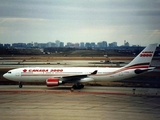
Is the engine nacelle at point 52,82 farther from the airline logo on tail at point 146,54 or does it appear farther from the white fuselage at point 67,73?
the airline logo on tail at point 146,54

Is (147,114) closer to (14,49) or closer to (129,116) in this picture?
(129,116)

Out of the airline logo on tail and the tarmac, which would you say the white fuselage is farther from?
the tarmac

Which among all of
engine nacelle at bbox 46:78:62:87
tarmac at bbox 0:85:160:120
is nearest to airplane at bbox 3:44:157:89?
engine nacelle at bbox 46:78:62:87

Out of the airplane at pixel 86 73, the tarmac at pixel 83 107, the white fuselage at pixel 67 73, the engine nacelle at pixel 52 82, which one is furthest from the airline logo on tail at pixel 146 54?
the engine nacelle at pixel 52 82

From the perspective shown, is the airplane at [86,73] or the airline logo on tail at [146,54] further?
the airline logo on tail at [146,54]

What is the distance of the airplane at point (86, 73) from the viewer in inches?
1406

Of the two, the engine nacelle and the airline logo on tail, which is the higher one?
the airline logo on tail

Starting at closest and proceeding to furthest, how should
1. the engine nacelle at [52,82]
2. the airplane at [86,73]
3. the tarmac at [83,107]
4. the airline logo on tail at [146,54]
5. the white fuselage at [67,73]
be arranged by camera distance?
1. the tarmac at [83,107]
2. the engine nacelle at [52,82]
3. the airplane at [86,73]
4. the airline logo on tail at [146,54]
5. the white fuselage at [67,73]

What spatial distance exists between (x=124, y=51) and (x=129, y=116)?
43.8m

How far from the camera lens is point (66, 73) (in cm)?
3678

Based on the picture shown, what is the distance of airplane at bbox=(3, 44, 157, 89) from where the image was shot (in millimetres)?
35719

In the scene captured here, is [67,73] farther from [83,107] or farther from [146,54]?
[83,107]

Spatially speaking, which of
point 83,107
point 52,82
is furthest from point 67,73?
point 83,107

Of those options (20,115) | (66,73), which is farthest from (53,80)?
(20,115)
